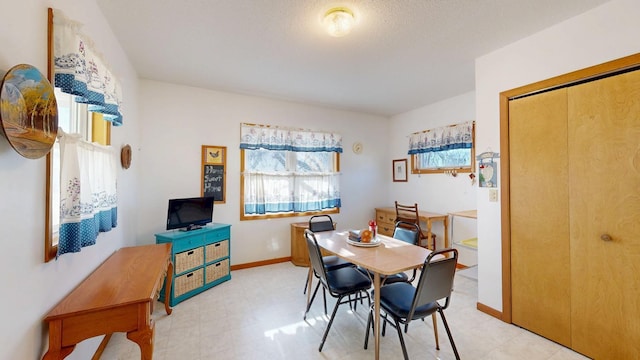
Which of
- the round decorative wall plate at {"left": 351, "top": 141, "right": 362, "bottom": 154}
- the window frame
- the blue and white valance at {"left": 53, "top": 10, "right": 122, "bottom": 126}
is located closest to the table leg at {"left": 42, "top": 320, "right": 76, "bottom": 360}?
the blue and white valance at {"left": 53, "top": 10, "right": 122, "bottom": 126}

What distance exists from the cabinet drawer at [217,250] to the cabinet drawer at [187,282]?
19cm

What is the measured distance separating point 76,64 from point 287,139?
2849mm

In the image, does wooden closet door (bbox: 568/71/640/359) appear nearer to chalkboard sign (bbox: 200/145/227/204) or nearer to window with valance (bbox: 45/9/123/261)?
window with valance (bbox: 45/9/123/261)

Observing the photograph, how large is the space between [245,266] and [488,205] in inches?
127

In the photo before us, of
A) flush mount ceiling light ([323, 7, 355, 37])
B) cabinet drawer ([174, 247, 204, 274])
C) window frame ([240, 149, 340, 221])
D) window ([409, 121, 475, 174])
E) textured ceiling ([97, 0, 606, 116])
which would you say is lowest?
cabinet drawer ([174, 247, 204, 274])

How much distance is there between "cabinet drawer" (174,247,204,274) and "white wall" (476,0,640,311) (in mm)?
3092

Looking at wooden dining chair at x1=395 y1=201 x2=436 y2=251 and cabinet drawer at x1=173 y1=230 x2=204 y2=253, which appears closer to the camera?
cabinet drawer at x1=173 y1=230 x2=204 y2=253

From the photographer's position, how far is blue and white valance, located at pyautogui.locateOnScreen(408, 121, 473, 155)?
3.66 m

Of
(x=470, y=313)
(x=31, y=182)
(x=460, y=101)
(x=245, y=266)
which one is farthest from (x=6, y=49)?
(x=460, y=101)

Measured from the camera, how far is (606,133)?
72.4 inches

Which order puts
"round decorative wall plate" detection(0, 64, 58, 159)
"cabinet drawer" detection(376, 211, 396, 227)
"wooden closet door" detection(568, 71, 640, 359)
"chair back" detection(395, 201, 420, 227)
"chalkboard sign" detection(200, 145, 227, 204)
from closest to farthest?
1. "round decorative wall plate" detection(0, 64, 58, 159)
2. "wooden closet door" detection(568, 71, 640, 359)
3. "chalkboard sign" detection(200, 145, 227, 204)
4. "chair back" detection(395, 201, 420, 227)
5. "cabinet drawer" detection(376, 211, 396, 227)

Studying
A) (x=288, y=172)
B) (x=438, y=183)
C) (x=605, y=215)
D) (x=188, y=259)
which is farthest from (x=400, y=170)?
(x=188, y=259)

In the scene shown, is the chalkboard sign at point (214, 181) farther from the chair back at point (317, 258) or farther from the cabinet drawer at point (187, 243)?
the chair back at point (317, 258)

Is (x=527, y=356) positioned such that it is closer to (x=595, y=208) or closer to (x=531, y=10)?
(x=595, y=208)
